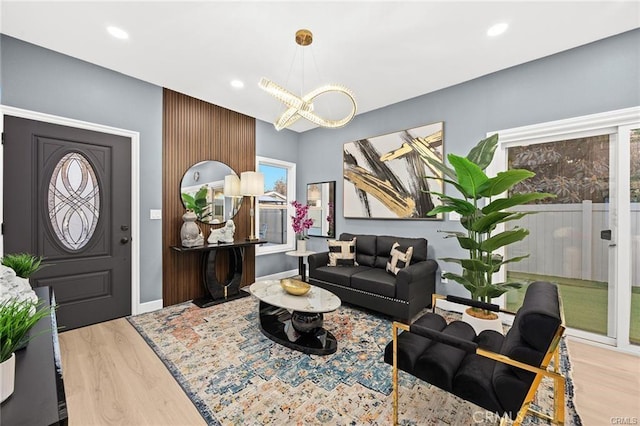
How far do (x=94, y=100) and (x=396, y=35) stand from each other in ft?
10.7

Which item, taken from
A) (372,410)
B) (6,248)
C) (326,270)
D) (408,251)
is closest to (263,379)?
(372,410)

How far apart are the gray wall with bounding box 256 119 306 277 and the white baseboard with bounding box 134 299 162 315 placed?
1590 millimetres

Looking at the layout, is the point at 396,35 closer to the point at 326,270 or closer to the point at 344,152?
the point at 344,152

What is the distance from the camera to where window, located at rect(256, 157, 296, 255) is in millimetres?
4906

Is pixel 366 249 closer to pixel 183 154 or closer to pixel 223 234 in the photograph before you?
pixel 223 234

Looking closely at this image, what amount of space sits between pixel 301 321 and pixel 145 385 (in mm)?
1281

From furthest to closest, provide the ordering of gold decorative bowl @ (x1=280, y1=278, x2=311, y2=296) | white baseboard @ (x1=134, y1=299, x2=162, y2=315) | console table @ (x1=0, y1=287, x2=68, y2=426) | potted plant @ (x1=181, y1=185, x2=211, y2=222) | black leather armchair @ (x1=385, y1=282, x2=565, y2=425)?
1. potted plant @ (x1=181, y1=185, x2=211, y2=222)
2. white baseboard @ (x1=134, y1=299, x2=162, y2=315)
3. gold decorative bowl @ (x1=280, y1=278, x2=311, y2=296)
4. black leather armchair @ (x1=385, y1=282, x2=565, y2=425)
5. console table @ (x1=0, y1=287, x2=68, y2=426)

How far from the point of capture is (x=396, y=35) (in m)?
2.47

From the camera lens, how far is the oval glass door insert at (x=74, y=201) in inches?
111

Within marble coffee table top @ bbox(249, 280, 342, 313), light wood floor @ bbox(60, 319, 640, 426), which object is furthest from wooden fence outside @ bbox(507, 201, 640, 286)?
marble coffee table top @ bbox(249, 280, 342, 313)

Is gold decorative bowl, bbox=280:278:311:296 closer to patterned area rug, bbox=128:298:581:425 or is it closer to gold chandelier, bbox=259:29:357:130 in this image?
patterned area rug, bbox=128:298:581:425

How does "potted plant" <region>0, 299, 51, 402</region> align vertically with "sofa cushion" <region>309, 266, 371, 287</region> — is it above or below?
above

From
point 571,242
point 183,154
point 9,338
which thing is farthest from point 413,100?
point 9,338

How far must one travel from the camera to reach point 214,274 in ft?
12.3
